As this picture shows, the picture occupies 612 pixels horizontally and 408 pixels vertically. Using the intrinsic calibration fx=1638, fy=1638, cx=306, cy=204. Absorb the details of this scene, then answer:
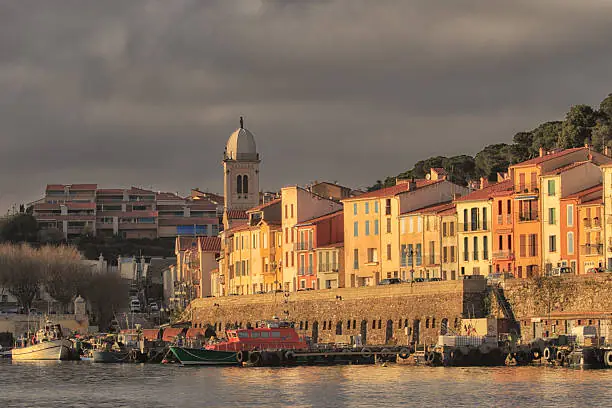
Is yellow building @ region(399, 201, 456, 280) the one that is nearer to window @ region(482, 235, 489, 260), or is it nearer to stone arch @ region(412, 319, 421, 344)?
window @ region(482, 235, 489, 260)

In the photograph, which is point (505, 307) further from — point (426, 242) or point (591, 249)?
point (426, 242)

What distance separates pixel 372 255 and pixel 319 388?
147 ft

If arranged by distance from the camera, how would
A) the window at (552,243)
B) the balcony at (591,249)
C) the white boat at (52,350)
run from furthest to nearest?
the white boat at (52,350), the window at (552,243), the balcony at (591,249)

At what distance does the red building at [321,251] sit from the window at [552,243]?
2571 centimetres

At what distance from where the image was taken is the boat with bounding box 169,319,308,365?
Answer: 353 feet

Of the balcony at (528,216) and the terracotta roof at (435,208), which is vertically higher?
the terracotta roof at (435,208)

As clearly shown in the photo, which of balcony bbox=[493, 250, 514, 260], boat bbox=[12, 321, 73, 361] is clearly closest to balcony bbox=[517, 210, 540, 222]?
balcony bbox=[493, 250, 514, 260]

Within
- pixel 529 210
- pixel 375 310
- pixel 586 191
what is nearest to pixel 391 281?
pixel 375 310

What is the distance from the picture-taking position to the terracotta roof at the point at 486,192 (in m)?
119

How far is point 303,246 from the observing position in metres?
140

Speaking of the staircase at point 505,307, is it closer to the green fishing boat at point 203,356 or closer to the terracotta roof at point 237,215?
the green fishing boat at point 203,356

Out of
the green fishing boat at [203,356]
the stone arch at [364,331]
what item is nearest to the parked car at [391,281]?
the stone arch at [364,331]

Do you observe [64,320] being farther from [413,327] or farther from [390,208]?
[413,327]

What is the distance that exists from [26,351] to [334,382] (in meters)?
55.2
